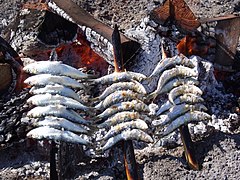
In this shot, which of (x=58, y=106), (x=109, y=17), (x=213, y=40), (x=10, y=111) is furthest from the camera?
(x=109, y=17)

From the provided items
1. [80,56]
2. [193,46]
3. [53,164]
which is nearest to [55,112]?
[53,164]

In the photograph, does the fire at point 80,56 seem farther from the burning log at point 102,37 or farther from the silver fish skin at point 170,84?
the silver fish skin at point 170,84

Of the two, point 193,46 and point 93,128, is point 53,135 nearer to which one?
point 93,128

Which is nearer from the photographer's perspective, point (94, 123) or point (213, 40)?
point (94, 123)

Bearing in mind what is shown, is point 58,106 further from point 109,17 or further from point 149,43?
Result: point 109,17

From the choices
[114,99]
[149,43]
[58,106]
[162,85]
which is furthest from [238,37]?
[58,106]

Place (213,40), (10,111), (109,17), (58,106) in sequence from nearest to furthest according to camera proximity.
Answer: (58,106), (10,111), (213,40), (109,17)

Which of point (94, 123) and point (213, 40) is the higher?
point (213, 40)
